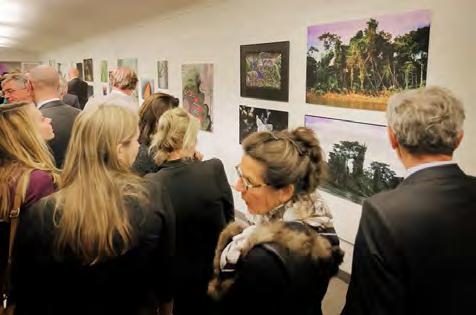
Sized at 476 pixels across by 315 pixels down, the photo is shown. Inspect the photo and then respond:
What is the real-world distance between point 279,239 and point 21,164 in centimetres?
131

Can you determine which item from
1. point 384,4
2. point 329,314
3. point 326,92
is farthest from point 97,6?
point 329,314

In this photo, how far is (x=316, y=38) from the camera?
3689 mm

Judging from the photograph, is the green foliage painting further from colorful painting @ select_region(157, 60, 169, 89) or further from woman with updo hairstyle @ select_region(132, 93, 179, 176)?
colorful painting @ select_region(157, 60, 169, 89)

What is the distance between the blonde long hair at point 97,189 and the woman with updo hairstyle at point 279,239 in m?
0.39

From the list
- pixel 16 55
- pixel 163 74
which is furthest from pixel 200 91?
pixel 16 55

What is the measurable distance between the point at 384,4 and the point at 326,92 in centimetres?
87

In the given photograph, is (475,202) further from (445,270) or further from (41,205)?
(41,205)

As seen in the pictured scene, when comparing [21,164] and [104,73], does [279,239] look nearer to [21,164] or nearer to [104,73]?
[21,164]

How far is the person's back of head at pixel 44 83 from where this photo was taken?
3.39 meters

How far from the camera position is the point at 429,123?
140 cm

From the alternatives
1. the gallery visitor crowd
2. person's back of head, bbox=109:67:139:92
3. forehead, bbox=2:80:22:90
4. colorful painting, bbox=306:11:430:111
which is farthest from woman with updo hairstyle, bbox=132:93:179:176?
forehead, bbox=2:80:22:90

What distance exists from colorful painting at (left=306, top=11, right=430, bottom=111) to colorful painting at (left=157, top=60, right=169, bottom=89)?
11.8 feet

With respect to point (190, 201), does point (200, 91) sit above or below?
above

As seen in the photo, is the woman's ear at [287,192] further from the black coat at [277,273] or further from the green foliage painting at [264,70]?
the green foliage painting at [264,70]
